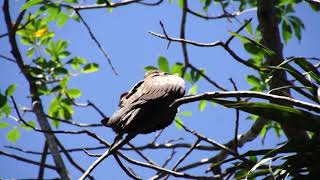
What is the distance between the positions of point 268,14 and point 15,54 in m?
2.25

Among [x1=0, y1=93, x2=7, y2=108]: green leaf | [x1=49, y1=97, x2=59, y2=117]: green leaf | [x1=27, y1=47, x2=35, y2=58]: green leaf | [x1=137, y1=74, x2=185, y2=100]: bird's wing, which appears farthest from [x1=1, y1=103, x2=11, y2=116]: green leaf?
[x1=137, y1=74, x2=185, y2=100]: bird's wing

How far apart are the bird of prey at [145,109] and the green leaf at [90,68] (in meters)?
2.22

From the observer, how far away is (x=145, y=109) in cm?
220

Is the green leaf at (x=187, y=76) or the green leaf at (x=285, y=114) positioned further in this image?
the green leaf at (x=187, y=76)

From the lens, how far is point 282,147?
205 centimetres

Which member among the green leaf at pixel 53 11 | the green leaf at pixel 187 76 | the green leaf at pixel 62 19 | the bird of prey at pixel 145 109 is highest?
the green leaf at pixel 62 19

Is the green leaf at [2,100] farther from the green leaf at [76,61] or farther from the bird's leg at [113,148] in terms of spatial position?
the bird's leg at [113,148]

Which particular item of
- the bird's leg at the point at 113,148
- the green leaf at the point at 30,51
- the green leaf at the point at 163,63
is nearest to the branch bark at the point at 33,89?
the green leaf at the point at 30,51

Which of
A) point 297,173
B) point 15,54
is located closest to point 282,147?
point 297,173

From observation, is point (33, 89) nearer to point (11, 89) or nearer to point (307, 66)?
point (11, 89)

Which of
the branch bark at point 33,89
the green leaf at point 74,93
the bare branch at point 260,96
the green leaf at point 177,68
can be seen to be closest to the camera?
the bare branch at point 260,96

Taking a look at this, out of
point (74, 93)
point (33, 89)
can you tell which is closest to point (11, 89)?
point (33, 89)

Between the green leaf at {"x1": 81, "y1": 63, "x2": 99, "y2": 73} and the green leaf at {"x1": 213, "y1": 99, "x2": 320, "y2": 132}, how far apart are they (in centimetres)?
283

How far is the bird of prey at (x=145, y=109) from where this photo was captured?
208 centimetres
